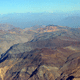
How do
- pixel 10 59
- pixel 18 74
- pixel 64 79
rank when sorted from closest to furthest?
pixel 64 79 < pixel 18 74 < pixel 10 59

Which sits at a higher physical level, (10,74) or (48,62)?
(48,62)

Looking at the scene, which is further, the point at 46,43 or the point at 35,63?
the point at 46,43

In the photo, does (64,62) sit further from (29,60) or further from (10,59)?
(10,59)

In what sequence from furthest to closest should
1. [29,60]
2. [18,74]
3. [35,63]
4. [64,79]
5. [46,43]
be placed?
[46,43] < [29,60] < [35,63] < [18,74] < [64,79]

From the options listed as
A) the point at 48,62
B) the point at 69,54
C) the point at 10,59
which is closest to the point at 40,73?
the point at 48,62

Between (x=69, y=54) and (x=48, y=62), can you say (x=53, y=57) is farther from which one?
(x=69, y=54)

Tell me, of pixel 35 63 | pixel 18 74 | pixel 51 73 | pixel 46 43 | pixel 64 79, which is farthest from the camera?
pixel 46 43

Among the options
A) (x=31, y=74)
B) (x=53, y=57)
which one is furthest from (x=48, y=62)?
(x=31, y=74)

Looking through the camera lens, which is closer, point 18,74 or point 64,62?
point 18,74

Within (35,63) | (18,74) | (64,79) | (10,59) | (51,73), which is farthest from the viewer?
(10,59)
